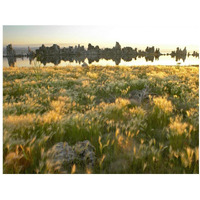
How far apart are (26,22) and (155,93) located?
4575mm

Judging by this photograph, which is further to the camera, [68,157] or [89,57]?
[89,57]

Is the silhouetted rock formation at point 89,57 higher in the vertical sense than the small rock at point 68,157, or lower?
higher

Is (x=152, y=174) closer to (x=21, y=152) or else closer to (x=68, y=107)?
(x=21, y=152)

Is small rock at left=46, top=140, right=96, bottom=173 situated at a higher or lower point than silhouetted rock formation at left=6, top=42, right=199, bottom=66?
lower

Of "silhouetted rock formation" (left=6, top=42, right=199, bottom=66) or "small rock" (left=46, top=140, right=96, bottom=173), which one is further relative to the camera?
"silhouetted rock formation" (left=6, top=42, right=199, bottom=66)

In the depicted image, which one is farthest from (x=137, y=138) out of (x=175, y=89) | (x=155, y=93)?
(x=175, y=89)

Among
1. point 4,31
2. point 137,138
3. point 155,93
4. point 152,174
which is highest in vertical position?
point 4,31

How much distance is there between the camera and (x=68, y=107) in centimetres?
491

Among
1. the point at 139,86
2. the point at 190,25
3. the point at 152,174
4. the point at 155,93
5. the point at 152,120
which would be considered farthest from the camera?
the point at 139,86

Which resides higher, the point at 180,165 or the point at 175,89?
the point at 175,89

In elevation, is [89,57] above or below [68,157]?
above

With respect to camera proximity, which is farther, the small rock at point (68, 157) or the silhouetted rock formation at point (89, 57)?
the silhouetted rock formation at point (89, 57)

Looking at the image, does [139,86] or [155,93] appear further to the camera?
[139,86]

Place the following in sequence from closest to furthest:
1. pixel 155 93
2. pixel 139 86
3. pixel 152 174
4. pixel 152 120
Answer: pixel 152 174, pixel 152 120, pixel 155 93, pixel 139 86
